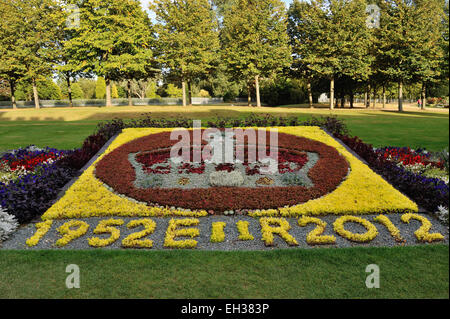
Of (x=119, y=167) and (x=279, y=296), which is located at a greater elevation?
(x=119, y=167)

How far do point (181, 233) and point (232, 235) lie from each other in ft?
2.82

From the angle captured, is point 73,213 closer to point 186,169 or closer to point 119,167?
point 119,167

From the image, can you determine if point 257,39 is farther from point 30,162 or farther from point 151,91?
point 151,91

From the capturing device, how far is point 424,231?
16.3 ft

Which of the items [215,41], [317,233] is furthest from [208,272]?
[215,41]

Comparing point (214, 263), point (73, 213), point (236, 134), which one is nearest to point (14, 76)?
point (236, 134)

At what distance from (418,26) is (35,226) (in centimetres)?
3545

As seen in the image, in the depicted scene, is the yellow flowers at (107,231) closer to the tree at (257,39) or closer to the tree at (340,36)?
the tree at (340,36)

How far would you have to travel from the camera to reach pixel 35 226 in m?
5.67

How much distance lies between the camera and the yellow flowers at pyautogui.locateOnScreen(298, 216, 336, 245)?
4840 millimetres

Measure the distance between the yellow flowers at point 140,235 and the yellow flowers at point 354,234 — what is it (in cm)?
311

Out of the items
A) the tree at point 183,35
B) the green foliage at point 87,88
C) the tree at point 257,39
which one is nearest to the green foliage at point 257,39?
the tree at point 257,39

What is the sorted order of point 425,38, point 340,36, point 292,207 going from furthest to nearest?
1. point 340,36
2. point 425,38
3. point 292,207

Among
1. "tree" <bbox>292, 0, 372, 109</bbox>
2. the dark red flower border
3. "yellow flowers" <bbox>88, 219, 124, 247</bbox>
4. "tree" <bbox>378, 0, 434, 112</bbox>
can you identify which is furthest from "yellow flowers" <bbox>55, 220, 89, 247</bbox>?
"tree" <bbox>378, 0, 434, 112</bbox>
